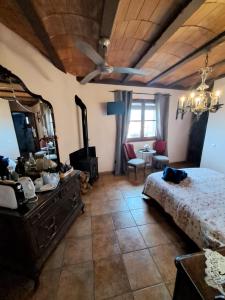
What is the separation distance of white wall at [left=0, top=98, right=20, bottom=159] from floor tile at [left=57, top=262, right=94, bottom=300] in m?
1.41

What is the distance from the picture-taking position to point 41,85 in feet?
6.98

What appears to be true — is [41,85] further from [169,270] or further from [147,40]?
[169,270]

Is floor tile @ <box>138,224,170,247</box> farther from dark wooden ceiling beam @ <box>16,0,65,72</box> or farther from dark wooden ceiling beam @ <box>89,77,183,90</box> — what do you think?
dark wooden ceiling beam @ <box>89,77,183,90</box>

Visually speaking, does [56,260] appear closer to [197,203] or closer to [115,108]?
[197,203]

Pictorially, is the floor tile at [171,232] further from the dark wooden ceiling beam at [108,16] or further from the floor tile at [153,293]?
the dark wooden ceiling beam at [108,16]

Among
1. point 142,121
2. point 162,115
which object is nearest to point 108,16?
point 142,121

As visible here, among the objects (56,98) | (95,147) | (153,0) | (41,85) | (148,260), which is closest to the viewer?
(153,0)

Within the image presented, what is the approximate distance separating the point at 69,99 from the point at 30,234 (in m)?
2.61

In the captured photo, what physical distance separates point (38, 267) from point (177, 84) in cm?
502

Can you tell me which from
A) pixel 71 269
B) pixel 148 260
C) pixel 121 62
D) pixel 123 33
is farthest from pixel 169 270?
pixel 121 62

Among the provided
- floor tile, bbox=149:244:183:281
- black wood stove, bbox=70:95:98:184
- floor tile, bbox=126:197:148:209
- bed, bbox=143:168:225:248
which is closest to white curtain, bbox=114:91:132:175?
black wood stove, bbox=70:95:98:184

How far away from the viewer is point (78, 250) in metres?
1.83

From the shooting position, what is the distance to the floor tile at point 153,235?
193 centimetres

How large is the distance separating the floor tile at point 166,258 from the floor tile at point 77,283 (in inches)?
30.1
